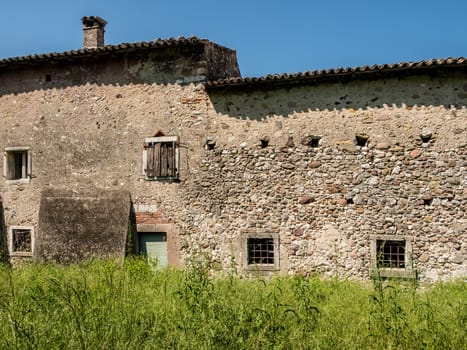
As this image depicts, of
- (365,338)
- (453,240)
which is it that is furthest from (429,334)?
(453,240)

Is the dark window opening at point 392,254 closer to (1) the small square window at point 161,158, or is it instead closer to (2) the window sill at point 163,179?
(2) the window sill at point 163,179

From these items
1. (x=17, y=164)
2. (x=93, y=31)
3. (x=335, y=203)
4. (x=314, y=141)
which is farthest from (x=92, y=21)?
(x=335, y=203)

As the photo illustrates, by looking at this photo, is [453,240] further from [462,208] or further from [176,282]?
[176,282]

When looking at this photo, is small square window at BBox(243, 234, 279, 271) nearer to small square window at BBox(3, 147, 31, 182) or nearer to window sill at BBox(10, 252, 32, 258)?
window sill at BBox(10, 252, 32, 258)

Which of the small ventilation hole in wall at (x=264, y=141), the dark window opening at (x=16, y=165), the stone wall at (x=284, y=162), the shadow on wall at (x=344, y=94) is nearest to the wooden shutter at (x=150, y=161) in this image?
the stone wall at (x=284, y=162)

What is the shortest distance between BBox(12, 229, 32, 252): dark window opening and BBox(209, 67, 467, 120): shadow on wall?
5998 mm

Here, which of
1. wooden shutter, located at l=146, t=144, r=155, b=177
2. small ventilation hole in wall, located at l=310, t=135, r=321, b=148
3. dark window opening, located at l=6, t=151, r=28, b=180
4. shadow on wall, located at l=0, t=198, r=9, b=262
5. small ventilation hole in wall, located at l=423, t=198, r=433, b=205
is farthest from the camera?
dark window opening, located at l=6, t=151, r=28, b=180

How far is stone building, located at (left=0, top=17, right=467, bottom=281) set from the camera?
9992mm

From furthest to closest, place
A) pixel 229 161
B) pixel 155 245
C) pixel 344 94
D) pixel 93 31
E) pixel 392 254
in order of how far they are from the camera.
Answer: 1. pixel 93 31
2. pixel 155 245
3. pixel 229 161
4. pixel 344 94
5. pixel 392 254

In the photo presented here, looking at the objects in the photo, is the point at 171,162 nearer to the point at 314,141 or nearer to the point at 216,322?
the point at 314,141

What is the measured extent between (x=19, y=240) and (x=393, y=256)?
9.24 metres

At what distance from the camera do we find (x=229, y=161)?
1138 centimetres

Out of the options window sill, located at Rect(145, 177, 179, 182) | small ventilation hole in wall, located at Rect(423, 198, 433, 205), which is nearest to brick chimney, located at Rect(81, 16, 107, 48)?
window sill, located at Rect(145, 177, 179, 182)

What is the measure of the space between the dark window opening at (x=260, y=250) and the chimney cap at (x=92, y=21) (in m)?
7.40
